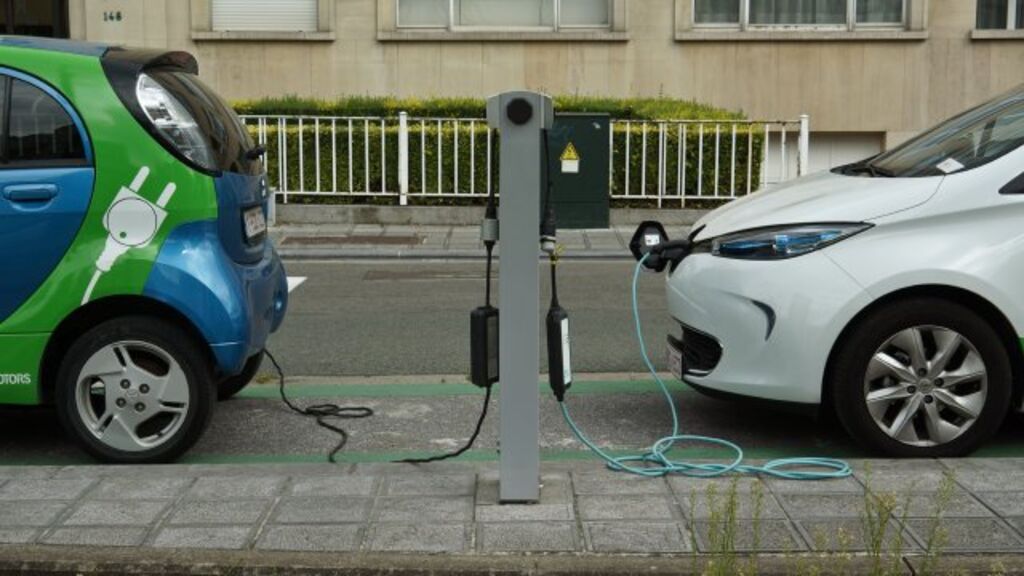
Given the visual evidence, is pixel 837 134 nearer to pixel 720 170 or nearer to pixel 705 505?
pixel 720 170

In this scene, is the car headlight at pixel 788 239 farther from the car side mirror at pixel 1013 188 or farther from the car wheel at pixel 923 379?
the car side mirror at pixel 1013 188

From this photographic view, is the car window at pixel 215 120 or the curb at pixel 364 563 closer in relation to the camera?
the curb at pixel 364 563

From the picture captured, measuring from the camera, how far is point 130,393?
5.33m

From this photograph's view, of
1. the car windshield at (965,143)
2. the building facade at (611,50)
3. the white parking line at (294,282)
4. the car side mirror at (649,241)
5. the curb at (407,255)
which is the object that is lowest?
the white parking line at (294,282)

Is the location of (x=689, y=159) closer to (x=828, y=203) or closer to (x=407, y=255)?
(x=407, y=255)

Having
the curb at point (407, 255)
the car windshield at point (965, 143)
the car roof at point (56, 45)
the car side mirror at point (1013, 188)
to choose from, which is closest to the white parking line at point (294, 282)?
the curb at point (407, 255)

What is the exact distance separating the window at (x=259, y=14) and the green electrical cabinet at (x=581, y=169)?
21.0 ft

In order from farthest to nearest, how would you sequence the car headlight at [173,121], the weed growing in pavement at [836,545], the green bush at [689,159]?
the green bush at [689,159]
the car headlight at [173,121]
the weed growing in pavement at [836,545]

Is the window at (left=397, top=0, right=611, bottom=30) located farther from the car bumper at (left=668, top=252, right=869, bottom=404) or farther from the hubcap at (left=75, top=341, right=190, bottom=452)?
the hubcap at (left=75, top=341, right=190, bottom=452)

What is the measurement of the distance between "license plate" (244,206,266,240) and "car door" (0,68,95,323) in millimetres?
701

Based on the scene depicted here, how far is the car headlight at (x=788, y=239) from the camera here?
541 cm

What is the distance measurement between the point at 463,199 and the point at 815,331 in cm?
1069

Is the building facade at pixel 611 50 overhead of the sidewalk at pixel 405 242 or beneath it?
overhead

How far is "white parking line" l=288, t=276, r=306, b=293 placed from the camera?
36.9ft
